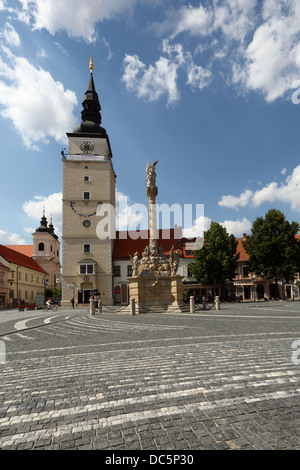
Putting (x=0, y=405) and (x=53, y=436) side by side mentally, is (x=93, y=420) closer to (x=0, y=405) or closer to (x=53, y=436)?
(x=53, y=436)

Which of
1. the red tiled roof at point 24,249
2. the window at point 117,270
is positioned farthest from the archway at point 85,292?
the red tiled roof at point 24,249

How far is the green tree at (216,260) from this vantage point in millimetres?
38438

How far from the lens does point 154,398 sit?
4035 mm

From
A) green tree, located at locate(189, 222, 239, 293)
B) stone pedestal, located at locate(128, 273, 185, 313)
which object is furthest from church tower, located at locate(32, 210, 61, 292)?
stone pedestal, located at locate(128, 273, 185, 313)

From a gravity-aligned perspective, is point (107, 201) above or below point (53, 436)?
above

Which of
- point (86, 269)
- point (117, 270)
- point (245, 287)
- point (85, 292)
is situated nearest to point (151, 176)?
point (86, 269)

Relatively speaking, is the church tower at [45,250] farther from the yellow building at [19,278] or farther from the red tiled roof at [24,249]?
the yellow building at [19,278]

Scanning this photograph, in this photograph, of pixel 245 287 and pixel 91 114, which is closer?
pixel 245 287

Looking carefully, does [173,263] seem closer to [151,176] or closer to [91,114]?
[151,176]

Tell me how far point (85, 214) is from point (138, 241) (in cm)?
1237
